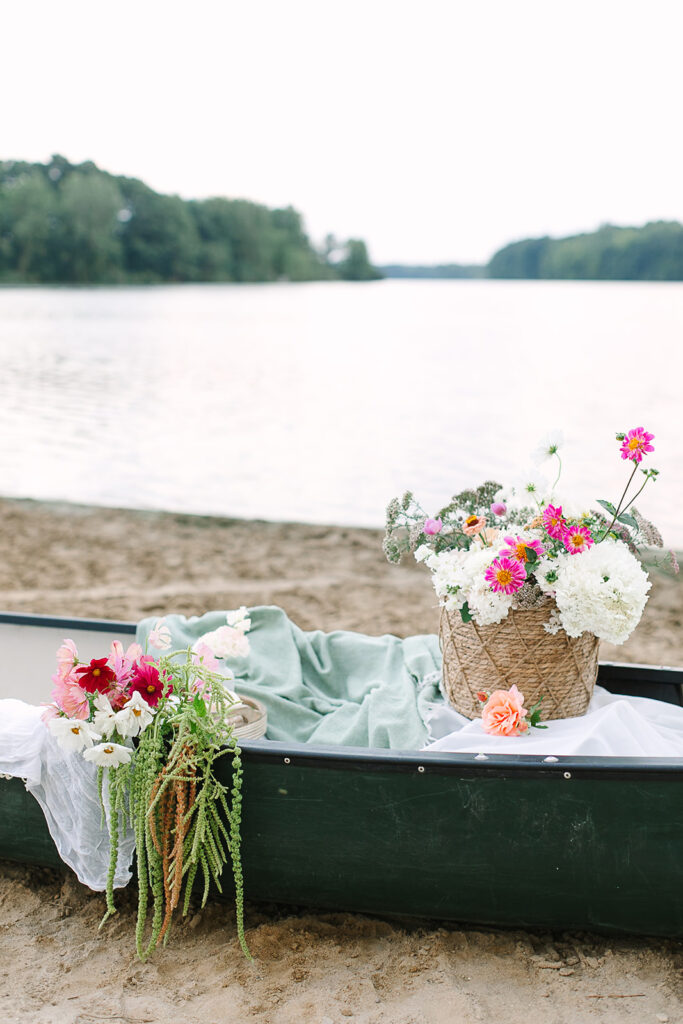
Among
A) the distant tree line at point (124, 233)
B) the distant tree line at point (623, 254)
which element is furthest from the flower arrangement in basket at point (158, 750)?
the distant tree line at point (124, 233)

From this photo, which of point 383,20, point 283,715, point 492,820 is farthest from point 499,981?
point 383,20

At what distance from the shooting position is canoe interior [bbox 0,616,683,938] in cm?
235

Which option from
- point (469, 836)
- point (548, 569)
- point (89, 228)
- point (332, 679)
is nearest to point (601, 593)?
point (548, 569)

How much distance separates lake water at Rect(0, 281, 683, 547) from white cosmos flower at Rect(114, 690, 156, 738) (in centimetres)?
775

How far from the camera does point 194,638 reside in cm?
327

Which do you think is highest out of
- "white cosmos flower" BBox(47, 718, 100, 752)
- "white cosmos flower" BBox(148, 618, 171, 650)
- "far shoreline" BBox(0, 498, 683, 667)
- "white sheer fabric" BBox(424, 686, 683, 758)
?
"white cosmos flower" BBox(148, 618, 171, 650)

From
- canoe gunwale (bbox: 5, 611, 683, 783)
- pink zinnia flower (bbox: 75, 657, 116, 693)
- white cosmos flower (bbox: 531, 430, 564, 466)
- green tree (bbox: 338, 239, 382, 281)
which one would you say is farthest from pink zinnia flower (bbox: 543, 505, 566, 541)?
green tree (bbox: 338, 239, 382, 281)

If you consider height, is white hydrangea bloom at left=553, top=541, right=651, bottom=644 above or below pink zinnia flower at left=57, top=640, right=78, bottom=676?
above

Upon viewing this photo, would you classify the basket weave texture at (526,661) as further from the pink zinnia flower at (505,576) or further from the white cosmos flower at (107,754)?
the white cosmos flower at (107,754)

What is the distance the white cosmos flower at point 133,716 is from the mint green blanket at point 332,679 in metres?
0.63

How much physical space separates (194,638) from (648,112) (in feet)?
44.8

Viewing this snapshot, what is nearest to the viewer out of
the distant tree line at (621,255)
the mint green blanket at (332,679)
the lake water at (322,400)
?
the mint green blanket at (332,679)

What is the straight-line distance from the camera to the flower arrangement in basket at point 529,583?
2512mm

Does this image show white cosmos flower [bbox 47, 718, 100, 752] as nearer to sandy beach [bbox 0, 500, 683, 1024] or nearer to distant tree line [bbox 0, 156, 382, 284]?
sandy beach [bbox 0, 500, 683, 1024]
